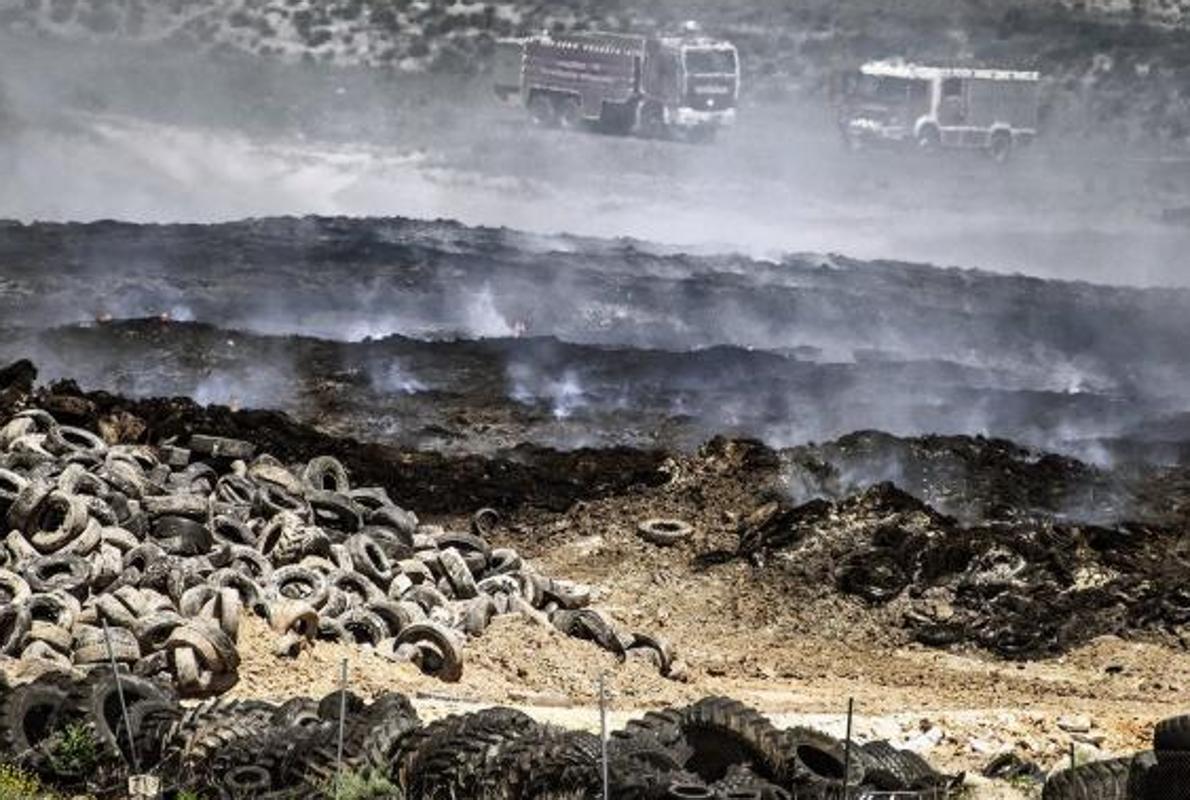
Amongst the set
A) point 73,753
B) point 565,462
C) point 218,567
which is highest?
point 73,753

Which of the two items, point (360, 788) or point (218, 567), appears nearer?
point (360, 788)

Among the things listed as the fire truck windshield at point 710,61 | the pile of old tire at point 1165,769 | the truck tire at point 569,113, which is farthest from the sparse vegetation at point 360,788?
the truck tire at point 569,113

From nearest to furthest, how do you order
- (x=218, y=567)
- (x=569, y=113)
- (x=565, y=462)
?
(x=218, y=567) < (x=565, y=462) < (x=569, y=113)

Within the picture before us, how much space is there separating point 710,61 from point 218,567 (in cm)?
4504

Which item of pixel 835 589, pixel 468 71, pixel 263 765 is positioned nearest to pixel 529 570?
pixel 835 589

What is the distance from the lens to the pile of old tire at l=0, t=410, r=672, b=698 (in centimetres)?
2162

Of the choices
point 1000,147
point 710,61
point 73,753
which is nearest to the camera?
point 73,753

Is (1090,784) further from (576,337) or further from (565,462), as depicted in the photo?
(576,337)

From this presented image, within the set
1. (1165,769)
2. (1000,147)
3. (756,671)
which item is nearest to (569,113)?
(1000,147)

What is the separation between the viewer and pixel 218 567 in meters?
24.1

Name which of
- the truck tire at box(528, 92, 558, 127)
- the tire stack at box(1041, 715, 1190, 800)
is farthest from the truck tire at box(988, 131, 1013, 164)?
the tire stack at box(1041, 715, 1190, 800)

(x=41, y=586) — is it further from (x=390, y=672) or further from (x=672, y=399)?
(x=672, y=399)

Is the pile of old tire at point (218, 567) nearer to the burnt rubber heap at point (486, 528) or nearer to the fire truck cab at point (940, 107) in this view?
the burnt rubber heap at point (486, 528)

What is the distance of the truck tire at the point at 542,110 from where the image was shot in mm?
69500
